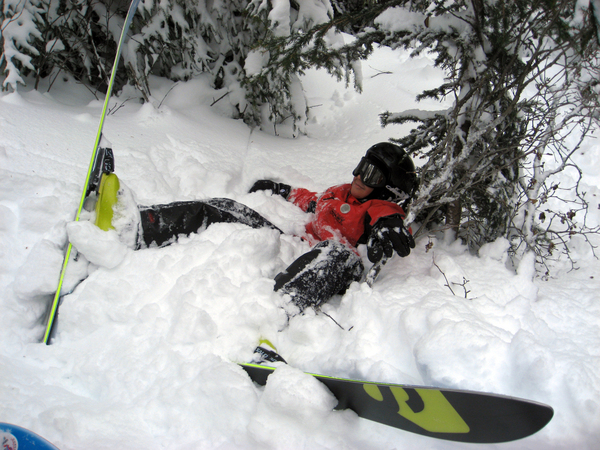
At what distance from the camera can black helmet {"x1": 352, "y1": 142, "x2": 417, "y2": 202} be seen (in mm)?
2490

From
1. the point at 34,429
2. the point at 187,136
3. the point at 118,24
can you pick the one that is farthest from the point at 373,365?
the point at 118,24

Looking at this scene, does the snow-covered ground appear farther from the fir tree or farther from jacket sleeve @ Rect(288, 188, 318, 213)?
the fir tree

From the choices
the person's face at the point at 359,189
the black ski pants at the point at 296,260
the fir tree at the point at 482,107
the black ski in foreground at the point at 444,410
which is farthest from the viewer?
the person's face at the point at 359,189

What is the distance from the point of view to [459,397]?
1271mm

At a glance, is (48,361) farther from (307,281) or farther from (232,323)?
(307,281)

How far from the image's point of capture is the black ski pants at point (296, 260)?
80.2 inches

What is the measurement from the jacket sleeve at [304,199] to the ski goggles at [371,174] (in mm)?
599

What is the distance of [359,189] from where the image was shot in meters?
2.61

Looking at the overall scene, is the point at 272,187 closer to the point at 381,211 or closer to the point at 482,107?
the point at 381,211

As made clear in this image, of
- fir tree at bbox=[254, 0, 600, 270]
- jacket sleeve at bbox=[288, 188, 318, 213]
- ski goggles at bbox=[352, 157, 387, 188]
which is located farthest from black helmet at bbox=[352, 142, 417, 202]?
jacket sleeve at bbox=[288, 188, 318, 213]

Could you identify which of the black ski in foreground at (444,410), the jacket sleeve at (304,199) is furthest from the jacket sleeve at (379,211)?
the black ski in foreground at (444,410)

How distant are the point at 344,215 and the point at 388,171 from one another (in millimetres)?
439

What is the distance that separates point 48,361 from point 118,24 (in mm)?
3931

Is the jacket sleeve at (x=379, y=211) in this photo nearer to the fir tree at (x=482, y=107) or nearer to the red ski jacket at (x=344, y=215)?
the red ski jacket at (x=344, y=215)
